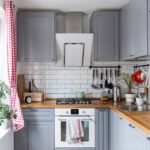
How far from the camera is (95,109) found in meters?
3.22

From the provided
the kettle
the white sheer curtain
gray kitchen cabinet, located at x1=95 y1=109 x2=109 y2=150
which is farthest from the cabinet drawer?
the kettle

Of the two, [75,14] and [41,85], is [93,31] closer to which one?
[75,14]

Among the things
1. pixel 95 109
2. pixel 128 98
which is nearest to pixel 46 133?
pixel 95 109

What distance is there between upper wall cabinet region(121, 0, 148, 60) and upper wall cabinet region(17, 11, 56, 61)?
41.4 inches

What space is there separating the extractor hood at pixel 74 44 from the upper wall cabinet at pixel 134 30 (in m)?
0.51

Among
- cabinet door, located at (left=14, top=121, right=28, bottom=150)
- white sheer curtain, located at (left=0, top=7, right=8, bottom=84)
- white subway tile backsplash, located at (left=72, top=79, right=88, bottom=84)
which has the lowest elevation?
cabinet door, located at (left=14, top=121, right=28, bottom=150)

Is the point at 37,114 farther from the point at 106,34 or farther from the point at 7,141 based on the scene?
the point at 106,34

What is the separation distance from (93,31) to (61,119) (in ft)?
4.60

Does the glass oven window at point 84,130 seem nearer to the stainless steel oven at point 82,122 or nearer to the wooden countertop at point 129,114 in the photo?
the stainless steel oven at point 82,122

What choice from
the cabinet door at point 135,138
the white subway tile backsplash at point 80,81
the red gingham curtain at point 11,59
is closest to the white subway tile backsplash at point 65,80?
the white subway tile backsplash at point 80,81

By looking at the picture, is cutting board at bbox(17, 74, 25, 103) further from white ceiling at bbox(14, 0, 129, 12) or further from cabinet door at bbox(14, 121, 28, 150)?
white ceiling at bbox(14, 0, 129, 12)

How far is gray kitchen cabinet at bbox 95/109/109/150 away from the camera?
323 centimetres

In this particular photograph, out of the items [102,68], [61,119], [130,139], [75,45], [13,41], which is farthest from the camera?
[102,68]

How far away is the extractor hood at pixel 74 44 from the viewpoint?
340cm
